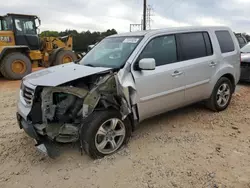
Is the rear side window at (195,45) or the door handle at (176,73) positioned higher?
the rear side window at (195,45)

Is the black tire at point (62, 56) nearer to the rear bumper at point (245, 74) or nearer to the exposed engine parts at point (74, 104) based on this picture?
the rear bumper at point (245, 74)

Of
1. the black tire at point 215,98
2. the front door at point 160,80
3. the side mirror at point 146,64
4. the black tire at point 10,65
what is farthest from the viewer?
the black tire at point 10,65

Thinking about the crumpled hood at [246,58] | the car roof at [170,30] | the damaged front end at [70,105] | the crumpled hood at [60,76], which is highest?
the car roof at [170,30]

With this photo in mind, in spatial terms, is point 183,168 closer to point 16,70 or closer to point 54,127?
point 54,127

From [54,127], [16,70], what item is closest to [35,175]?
[54,127]

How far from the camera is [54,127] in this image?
10.7ft

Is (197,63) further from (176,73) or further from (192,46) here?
(176,73)

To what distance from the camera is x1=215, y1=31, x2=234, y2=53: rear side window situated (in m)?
5.00

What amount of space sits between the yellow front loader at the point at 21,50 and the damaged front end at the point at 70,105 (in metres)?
7.33

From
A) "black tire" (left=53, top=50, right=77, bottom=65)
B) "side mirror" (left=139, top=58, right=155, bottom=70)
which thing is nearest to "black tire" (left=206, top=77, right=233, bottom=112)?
"side mirror" (left=139, top=58, right=155, bottom=70)

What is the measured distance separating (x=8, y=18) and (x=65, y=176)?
975 cm

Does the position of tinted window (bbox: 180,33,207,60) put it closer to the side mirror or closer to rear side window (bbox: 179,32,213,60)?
rear side window (bbox: 179,32,213,60)

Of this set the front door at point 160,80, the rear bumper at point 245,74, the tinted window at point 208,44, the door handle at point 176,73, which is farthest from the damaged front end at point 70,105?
the rear bumper at point 245,74

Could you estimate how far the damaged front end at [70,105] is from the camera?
3232 mm
